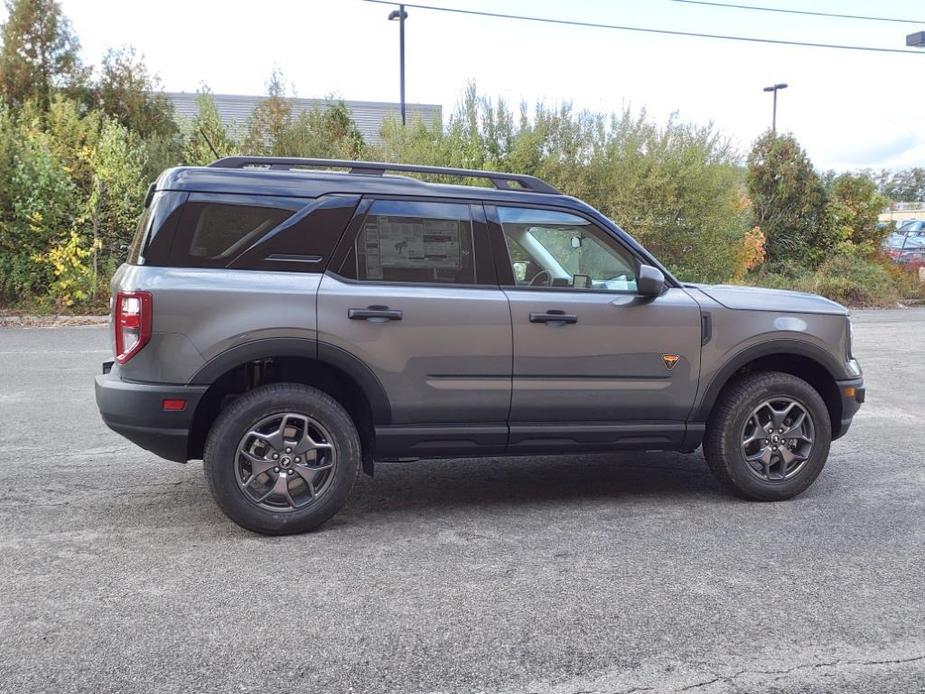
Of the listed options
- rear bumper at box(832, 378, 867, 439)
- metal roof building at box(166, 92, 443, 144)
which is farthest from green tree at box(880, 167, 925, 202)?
rear bumper at box(832, 378, 867, 439)

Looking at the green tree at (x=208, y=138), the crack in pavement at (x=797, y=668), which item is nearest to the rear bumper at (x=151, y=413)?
the crack in pavement at (x=797, y=668)

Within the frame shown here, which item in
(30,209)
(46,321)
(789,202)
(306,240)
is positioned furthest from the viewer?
(789,202)

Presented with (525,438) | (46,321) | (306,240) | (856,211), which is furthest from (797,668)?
(856,211)

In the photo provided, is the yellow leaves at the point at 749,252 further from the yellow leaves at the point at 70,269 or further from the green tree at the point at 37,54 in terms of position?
the green tree at the point at 37,54

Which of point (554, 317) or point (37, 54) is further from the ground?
point (37, 54)

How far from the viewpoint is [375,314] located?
466cm

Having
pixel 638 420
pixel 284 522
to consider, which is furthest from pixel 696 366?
pixel 284 522

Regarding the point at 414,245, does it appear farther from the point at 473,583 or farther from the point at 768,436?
the point at 768,436

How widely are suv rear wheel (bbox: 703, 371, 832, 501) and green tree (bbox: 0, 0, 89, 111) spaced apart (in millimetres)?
21917

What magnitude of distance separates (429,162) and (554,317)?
46.5 ft

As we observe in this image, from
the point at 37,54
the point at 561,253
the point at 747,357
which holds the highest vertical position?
the point at 37,54

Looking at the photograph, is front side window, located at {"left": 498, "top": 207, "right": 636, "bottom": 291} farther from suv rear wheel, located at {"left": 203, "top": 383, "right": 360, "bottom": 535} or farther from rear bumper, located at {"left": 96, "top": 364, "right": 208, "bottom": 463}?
rear bumper, located at {"left": 96, "top": 364, "right": 208, "bottom": 463}

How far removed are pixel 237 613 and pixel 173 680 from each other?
56 cm

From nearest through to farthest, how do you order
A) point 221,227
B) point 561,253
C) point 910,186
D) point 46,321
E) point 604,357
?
point 221,227
point 604,357
point 561,253
point 46,321
point 910,186
